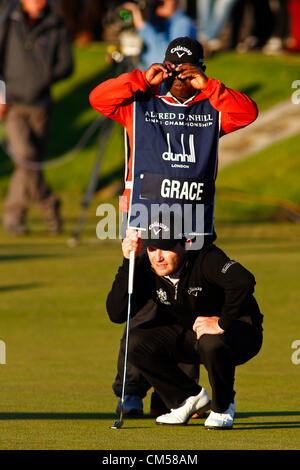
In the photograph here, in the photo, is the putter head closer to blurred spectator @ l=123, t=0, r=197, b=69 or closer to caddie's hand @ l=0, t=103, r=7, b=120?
blurred spectator @ l=123, t=0, r=197, b=69

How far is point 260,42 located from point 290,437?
2640 cm

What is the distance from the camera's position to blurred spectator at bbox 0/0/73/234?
16391 millimetres

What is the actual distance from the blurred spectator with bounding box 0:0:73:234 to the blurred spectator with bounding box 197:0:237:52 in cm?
1271

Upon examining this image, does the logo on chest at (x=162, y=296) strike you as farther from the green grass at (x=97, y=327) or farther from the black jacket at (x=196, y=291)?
the green grass at (x=97, y=327)

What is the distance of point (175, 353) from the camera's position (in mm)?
7391

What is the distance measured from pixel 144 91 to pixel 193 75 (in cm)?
32

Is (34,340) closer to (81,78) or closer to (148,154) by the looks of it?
(148,154)

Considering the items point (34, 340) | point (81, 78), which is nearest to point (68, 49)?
point (34, 340)

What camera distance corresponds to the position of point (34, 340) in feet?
35.3

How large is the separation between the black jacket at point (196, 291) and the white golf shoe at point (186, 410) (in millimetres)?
421

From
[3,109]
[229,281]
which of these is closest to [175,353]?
[229,281]

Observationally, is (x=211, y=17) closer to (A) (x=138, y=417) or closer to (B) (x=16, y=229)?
(B) (x=16, y=229)

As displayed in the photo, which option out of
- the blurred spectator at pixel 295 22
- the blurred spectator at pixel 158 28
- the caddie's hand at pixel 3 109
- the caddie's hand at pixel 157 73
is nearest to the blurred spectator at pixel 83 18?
the blurred spectator at pixel 295 22

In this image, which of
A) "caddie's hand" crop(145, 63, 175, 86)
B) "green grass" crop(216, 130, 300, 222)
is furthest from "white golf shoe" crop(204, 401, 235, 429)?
"green grass" crop(216, 130, 300, 222)
